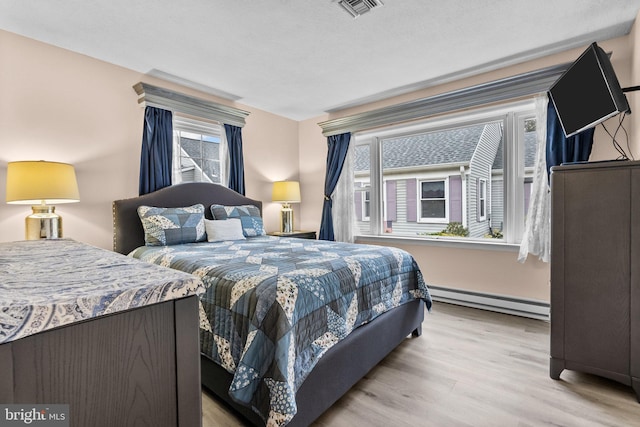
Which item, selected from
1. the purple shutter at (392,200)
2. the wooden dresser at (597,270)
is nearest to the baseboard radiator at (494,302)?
the purple shutter at (392,200)

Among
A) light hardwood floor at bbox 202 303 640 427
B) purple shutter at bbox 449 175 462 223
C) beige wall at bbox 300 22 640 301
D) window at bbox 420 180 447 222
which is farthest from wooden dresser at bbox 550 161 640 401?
window at bbox 420 180 447 222

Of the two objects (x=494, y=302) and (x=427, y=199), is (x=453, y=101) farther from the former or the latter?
(x=494, y=302)

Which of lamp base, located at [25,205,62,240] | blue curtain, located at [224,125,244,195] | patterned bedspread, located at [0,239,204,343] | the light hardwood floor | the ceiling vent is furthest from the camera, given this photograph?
blue curtain, located at [224,125,244,195]

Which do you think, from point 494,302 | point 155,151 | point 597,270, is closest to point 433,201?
point 494,302

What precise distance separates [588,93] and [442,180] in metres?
1.78

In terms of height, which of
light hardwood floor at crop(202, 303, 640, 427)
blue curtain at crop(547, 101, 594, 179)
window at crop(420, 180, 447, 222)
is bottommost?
light hardwood floor at crop(202, 303, 640, 427)

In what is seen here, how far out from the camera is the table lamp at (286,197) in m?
4.38

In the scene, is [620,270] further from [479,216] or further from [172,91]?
[172,91]

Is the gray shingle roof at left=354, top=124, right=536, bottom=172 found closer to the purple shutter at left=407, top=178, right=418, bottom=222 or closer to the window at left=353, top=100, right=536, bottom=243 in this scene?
the window at left=353, top=100, right=536, bottom=243

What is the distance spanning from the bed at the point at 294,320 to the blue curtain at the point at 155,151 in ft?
3.27

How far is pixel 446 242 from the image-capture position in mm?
3637

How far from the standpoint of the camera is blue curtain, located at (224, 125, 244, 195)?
13.2ft

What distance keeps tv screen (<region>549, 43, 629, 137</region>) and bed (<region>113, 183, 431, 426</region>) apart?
5.21 feet

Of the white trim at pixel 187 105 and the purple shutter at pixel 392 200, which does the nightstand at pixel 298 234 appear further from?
the white trim at pixel 187 105
